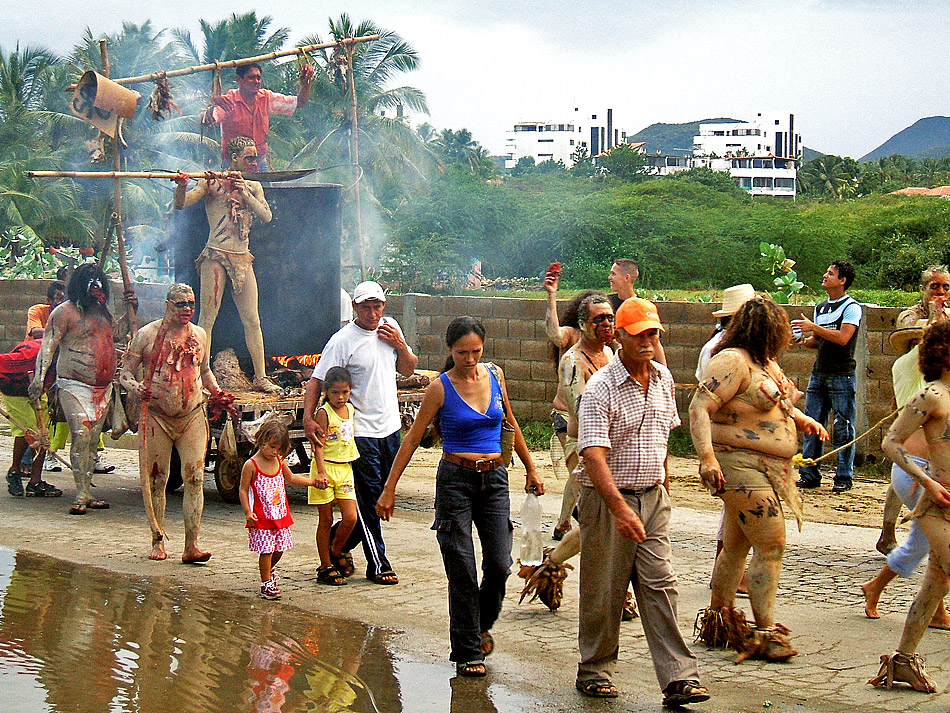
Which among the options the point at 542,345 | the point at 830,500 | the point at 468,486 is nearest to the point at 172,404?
the point at 468,486

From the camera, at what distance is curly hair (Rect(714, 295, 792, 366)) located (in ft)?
18.9

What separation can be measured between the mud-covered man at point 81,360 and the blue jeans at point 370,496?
3.34 meters

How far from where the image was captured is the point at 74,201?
41562 mm

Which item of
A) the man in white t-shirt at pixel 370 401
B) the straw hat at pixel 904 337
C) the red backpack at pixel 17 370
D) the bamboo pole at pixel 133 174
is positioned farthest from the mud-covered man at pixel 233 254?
the straw hat at pixel 904 337

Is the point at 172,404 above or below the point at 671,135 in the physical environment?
below

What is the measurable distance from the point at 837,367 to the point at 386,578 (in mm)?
5301

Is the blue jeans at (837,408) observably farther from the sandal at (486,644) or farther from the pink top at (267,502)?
Result: the sandal at (486,644)

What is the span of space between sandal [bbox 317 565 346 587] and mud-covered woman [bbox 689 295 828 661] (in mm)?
2741

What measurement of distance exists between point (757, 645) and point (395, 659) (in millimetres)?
1798

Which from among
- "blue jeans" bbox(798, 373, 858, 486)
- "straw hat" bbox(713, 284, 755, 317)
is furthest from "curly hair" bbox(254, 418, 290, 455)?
"blue jeans" bbox(798, 373, 858, 486)

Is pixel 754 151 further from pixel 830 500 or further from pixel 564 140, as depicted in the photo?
pixel 830 500

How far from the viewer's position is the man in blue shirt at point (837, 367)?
10.6 meters

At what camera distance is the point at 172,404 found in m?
8.12

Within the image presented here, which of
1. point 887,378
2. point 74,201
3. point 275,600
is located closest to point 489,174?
point 74,201
